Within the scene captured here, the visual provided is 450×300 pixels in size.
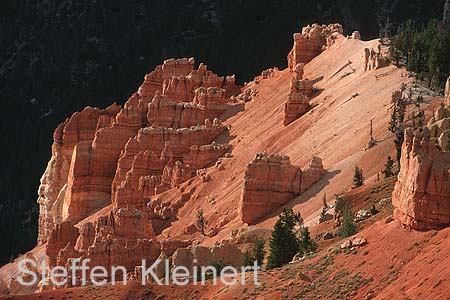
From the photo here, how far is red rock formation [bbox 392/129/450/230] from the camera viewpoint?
52094mm

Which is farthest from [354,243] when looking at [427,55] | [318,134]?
[318,134]

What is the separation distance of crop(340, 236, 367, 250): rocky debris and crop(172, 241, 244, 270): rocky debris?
11913 millimetres

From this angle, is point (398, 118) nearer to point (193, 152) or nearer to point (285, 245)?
point (285, 245)

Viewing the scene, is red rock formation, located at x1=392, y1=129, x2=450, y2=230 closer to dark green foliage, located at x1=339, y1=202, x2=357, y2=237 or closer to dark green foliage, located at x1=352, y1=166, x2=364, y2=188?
dark green foliage, located at x1=339, y1=202, x2=357, y2=237

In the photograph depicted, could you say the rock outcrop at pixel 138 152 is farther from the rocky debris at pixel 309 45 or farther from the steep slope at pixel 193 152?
the rocky debris at pixel 309 45

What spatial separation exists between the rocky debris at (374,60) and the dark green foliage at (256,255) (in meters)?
28.9

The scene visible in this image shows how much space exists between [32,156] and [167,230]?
9932cm

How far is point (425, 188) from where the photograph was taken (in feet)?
172

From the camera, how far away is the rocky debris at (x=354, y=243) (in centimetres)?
5450

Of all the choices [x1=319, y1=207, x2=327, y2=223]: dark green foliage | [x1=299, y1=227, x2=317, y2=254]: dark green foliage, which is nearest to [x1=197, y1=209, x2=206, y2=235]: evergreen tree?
[x1=319, y1=207, x2=327, y2=223]: dark green foliage

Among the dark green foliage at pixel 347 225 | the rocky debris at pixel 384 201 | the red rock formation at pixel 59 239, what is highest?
the rocky debris at pixel 384 201

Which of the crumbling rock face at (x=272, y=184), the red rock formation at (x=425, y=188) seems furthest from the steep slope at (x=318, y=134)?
the red rock formation at (x=425, y=188)

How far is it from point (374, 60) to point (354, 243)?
41245 mm

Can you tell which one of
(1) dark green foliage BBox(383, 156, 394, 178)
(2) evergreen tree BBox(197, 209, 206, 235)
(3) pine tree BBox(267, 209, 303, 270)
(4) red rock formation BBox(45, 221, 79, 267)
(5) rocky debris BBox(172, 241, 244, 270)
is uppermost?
(1) dark green foliage BBox(383, 156, 394, 178)
